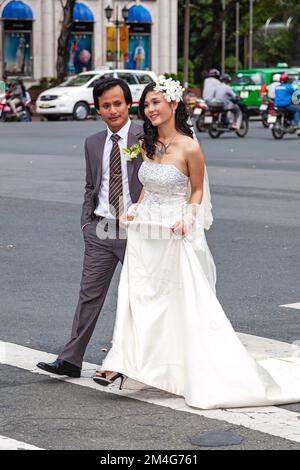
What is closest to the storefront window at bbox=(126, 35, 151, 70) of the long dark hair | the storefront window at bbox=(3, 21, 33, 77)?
the storefront window at bbox=(3, 21, 33, 77)

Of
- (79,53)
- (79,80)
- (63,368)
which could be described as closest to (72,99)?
(79,80)

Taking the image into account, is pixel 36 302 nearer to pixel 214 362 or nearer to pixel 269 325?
pixel 269 325

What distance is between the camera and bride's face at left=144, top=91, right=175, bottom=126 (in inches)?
261

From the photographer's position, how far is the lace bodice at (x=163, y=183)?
261 inches

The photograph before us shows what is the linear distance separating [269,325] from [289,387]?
1.99 meters

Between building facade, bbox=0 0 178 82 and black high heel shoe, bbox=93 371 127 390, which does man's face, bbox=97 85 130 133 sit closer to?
black high heel shoe, bbox=93 371 127 390

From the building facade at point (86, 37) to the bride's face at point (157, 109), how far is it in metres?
44.2

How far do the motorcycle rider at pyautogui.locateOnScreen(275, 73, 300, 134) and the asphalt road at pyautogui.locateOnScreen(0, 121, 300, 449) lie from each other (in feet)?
24.8

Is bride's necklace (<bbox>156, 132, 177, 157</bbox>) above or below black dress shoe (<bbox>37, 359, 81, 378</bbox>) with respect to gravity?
above

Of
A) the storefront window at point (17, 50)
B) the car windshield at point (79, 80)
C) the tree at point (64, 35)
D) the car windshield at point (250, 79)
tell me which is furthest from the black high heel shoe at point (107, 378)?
the storefront window at point (17, 50)

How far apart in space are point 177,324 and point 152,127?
112 centimetres

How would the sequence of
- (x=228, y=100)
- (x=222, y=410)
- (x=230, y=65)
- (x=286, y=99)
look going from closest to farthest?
(x=222, y=410) < (x=286, y=99) < (x=228, y=100) < (x=230, y=65)

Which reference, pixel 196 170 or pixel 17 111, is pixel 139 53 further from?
pixel 196 170

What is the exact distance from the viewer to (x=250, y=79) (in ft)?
151
